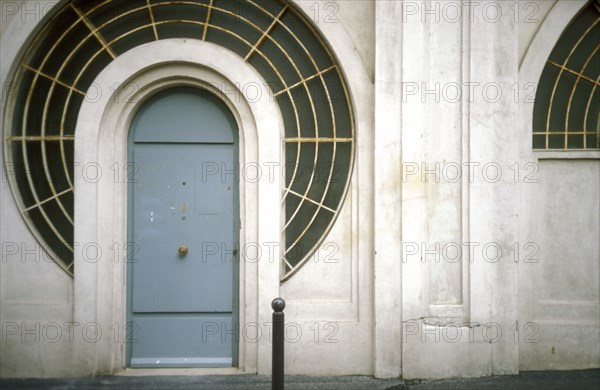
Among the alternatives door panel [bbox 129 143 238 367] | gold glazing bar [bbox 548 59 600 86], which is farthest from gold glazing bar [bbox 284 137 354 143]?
gold glazing bar [bbox 548 59 600 86]

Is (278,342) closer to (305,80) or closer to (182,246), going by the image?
(182,246)

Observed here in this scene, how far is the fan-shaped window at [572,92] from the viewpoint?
5.75 metres

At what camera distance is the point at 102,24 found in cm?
563

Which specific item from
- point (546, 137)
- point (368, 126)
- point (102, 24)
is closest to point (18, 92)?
A: point (102, 24)

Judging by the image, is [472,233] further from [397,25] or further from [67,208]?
[67,208]

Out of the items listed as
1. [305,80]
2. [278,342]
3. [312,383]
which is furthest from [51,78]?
[312,383]

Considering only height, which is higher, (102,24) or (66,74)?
(102,24)

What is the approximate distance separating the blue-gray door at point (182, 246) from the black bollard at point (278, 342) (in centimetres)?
184

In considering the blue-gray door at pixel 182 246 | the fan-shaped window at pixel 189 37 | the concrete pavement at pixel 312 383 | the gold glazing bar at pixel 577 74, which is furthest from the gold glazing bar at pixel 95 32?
the gold glazing bar at pixel 577 74

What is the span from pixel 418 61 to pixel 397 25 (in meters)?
0.40

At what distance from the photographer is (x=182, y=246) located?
18.6 feet

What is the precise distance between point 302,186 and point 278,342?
213cm

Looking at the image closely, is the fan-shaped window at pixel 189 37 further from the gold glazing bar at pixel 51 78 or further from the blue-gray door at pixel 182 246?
the blue-gray door at pixel 182 246

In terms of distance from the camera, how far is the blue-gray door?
18.6 ft
